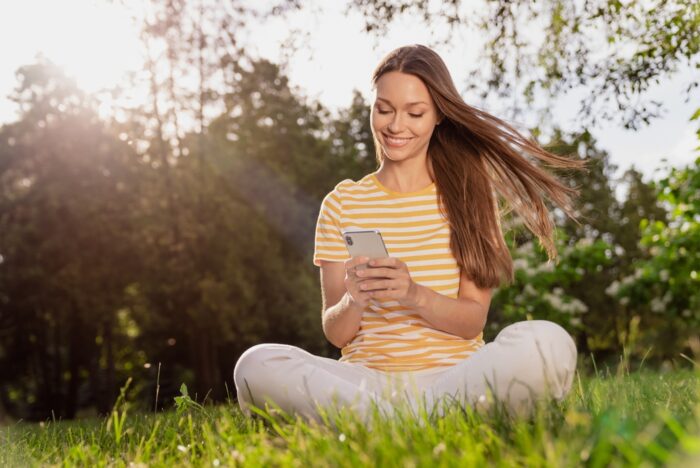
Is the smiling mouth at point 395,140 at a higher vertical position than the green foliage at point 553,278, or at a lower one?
higher

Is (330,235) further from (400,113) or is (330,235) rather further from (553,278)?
(553,278)

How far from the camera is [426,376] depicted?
3.96 meters

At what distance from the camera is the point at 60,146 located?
23.9 m

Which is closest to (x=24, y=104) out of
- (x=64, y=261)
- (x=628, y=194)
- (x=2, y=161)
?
(x=2, y=161)

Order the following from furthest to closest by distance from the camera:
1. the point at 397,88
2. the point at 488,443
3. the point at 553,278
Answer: the point at 553,278 < the point at 397,88 < the point at 488,443

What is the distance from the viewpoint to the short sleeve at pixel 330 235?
14.5 feet

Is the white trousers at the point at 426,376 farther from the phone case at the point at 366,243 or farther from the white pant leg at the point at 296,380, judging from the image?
the phone case at the point at 366,243

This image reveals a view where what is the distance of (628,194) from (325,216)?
37797 millimetres

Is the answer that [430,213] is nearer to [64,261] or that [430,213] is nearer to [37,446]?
[37,446]

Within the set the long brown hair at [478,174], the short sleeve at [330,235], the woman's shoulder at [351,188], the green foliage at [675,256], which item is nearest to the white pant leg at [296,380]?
the short sleeve at [330,235]

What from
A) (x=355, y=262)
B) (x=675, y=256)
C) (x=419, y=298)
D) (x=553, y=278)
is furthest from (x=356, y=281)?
(x=553, y=278)

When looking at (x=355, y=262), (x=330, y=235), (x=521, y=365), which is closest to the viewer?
(x=521, y=365)

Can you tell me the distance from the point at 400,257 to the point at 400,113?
0.75 metres

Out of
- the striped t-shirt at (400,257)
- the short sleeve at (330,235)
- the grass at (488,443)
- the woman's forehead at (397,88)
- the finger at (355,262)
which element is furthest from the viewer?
the short sleeve at (330,235)
